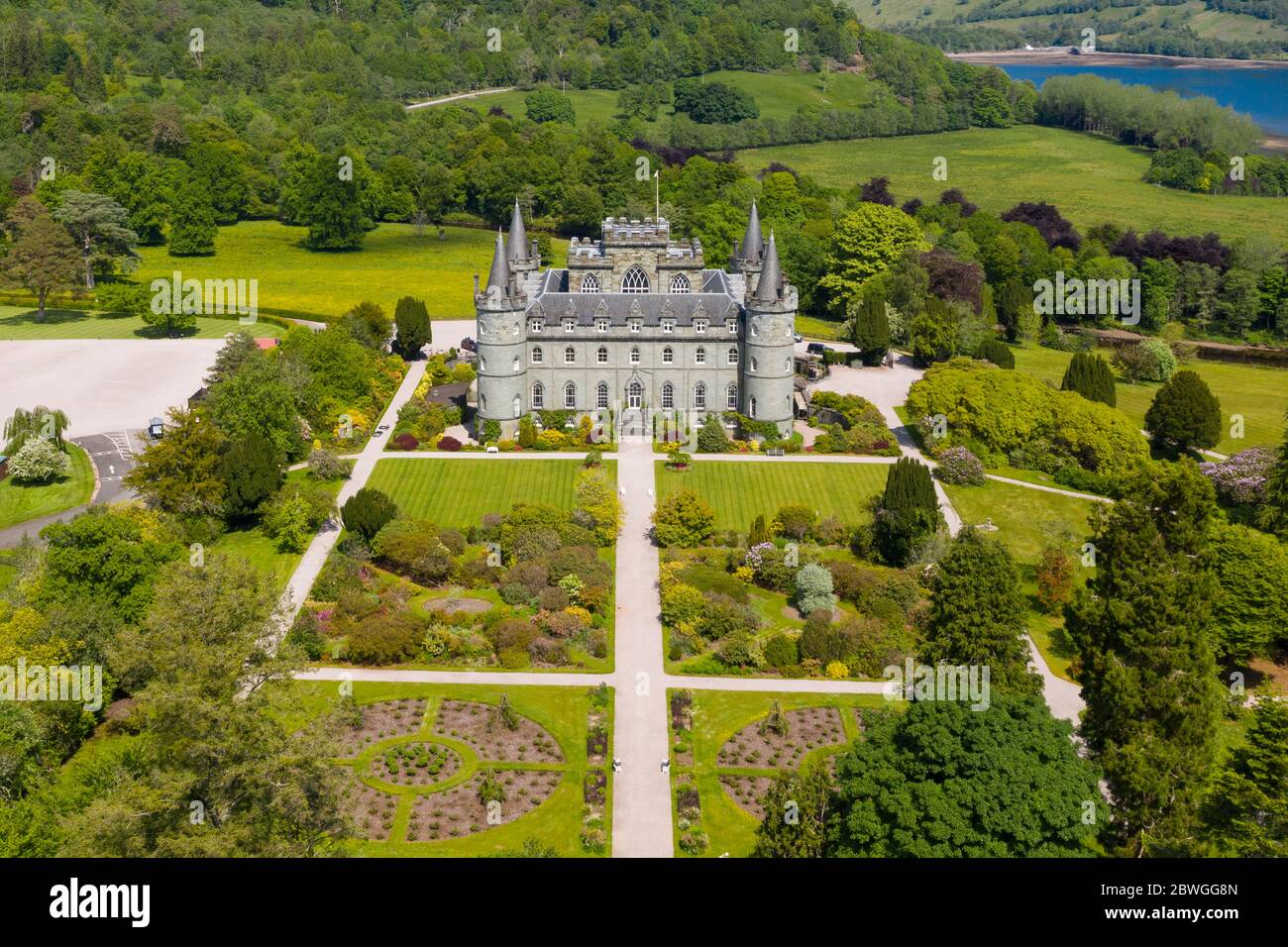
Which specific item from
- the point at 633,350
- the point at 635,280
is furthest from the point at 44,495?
the point at 635,280

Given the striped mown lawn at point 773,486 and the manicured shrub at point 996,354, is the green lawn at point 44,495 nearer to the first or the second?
the striped mown lawn at point 773,486

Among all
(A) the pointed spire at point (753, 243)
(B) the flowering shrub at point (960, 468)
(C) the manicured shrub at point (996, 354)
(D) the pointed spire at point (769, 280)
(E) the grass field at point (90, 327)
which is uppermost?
(A) the pointed spire at point (753, 243)

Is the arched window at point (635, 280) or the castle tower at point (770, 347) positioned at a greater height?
the arched window at point (635, 280)

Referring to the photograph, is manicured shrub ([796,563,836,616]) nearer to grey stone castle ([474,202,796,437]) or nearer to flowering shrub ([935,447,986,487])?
flowering shrub ([935,447,986,487])

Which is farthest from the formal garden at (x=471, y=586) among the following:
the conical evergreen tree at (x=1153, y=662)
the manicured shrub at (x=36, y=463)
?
the conical evergreen tree at (x=1153, y=662)

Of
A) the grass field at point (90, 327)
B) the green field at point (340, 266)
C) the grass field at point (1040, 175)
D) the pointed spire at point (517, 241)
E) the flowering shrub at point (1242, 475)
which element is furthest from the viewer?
the grass field at point (1040, 175)

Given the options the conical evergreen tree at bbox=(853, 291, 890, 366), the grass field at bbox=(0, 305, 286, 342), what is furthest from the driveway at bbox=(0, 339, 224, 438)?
the conical evergreen tree at bbox=(853, 291, 890, 366)
